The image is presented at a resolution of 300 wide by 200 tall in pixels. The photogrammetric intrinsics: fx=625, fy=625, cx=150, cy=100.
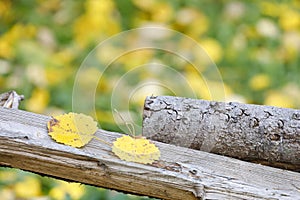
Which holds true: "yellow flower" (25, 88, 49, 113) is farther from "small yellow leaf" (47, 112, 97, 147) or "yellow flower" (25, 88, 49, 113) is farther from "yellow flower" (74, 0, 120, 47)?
"small yellow leaf" (47, 112, 97, 147)

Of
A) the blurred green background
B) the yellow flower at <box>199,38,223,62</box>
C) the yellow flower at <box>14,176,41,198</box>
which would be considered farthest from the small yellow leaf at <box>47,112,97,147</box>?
the yellow flower at <box>199,38,223,62</box>

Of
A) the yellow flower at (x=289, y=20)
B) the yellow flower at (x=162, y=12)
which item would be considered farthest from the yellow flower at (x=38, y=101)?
the yellow flower at (x=289, y=20)

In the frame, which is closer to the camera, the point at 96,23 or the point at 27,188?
the point at 27,188

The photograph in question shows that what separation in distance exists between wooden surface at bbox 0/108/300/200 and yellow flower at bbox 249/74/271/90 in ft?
5.30

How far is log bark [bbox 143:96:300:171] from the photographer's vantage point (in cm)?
129

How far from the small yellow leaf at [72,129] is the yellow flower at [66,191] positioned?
2.41 feet

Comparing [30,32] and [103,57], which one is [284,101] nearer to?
[103,57]

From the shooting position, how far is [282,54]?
305cm

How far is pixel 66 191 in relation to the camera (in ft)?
7.04

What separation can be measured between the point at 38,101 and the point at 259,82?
1.00m

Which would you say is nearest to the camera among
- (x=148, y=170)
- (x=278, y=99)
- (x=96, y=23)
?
(x=148, y=170)

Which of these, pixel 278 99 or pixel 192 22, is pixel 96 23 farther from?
pixel 278 99

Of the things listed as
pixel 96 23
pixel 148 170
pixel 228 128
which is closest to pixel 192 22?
pixel 96 23

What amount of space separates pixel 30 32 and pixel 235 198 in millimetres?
2085
